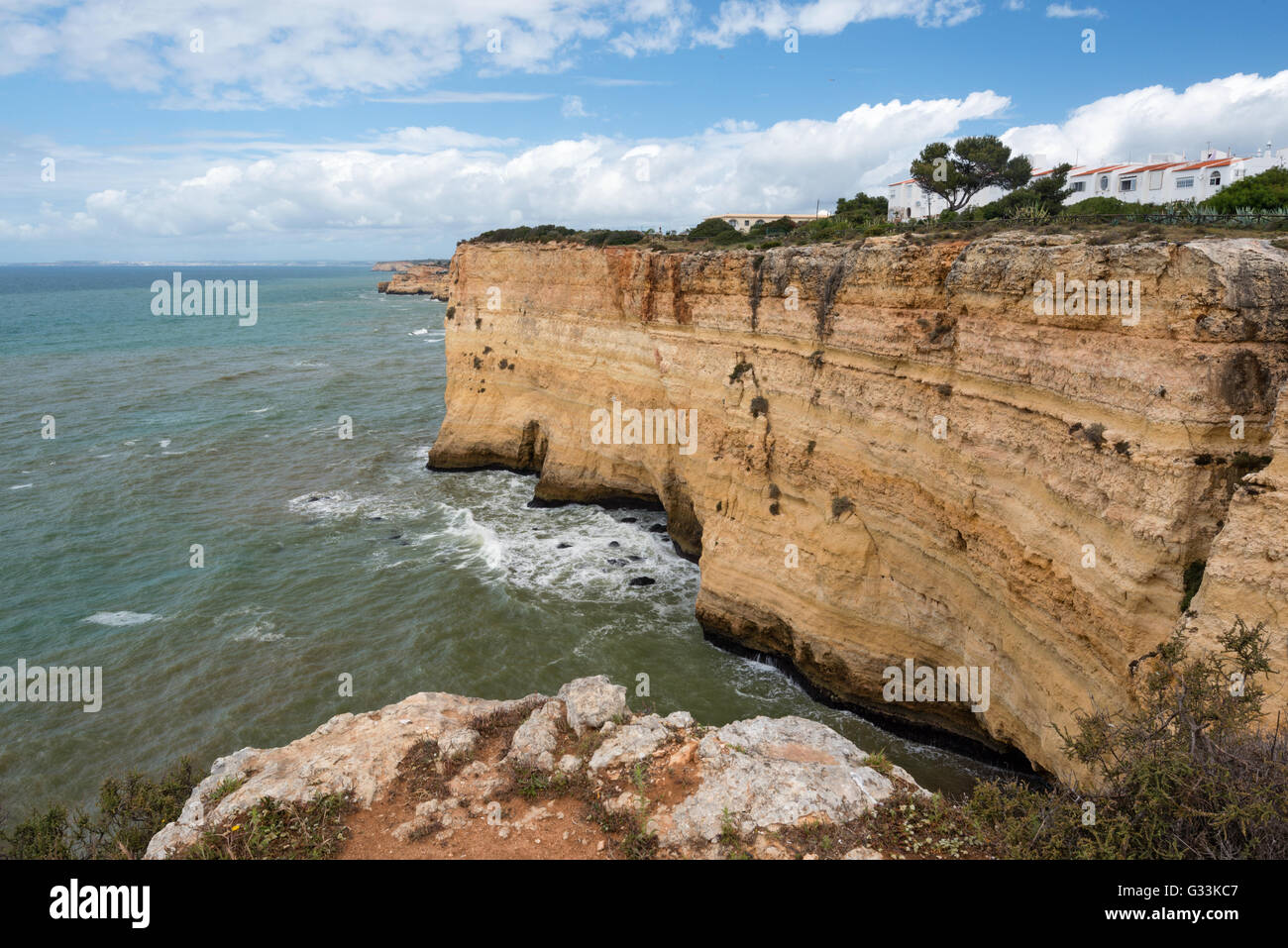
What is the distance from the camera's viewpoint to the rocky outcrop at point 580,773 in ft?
23.8

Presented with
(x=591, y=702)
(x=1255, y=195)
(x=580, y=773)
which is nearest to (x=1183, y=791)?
(x=580, y=773)

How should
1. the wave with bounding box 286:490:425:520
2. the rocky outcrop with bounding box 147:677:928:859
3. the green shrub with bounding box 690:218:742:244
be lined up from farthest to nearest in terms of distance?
the wave with bounding box 286:490:425:520
the green shrub with bounding box 690:218:742:244
the rocky outcrop with bounding box 147:677:928:859

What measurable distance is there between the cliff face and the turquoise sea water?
8.36ft

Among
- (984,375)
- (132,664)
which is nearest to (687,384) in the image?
(984,375)

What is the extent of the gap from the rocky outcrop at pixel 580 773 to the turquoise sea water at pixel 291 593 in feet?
19.8

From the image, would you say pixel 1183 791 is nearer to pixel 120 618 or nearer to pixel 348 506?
pixel 120 618

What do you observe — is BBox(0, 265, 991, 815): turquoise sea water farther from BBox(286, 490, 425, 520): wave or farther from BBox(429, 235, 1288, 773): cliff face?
BBox(429, 235, 1288, 773): cliff face

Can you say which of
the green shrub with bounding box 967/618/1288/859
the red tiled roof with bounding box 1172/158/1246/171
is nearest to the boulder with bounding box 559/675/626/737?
the green shrub with bounding box 967/618/1288/859

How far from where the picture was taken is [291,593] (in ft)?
65.6

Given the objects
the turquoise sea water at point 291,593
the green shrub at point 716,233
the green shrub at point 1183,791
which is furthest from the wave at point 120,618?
the green shrub at point 1183,791

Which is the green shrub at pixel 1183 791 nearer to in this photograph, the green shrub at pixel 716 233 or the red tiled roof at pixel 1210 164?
the green shrub at pixel 716 233

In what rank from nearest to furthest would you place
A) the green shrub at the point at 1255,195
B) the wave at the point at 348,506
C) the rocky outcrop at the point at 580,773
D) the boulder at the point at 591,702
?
the rocky outcrop at the point at 580,773
the boulder at the point at 591,702
the green shrub at the point at 1255,195
the wave at the point at 348,506

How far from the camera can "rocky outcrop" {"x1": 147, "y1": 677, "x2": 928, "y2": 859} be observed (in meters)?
7.25
